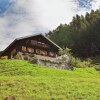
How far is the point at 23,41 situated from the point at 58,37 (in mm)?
58086

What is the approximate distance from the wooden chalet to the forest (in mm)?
31718

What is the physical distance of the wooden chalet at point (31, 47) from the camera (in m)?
77.8

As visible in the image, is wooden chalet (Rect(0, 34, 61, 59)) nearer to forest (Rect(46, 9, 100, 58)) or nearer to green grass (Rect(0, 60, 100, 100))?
green grass (Rect(0, 60, 100, 100))

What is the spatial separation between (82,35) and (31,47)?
141ft

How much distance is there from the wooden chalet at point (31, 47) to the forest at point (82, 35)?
31718mm

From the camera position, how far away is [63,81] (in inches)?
1692

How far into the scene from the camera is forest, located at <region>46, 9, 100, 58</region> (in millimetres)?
115775

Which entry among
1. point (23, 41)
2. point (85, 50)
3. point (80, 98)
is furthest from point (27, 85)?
point (85, 50)

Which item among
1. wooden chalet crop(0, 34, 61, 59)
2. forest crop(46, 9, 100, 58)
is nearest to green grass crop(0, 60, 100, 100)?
wooden chalet crop(0, 34, 61, 59)

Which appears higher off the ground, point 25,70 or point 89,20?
point 89,20

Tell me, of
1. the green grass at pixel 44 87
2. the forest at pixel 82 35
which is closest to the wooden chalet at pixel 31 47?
the green grass at pixel 44 87

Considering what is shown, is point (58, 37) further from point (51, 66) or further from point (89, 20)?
point (51, 66)

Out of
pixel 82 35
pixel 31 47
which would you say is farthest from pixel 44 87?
pixel 82 35

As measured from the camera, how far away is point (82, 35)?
12069cm
